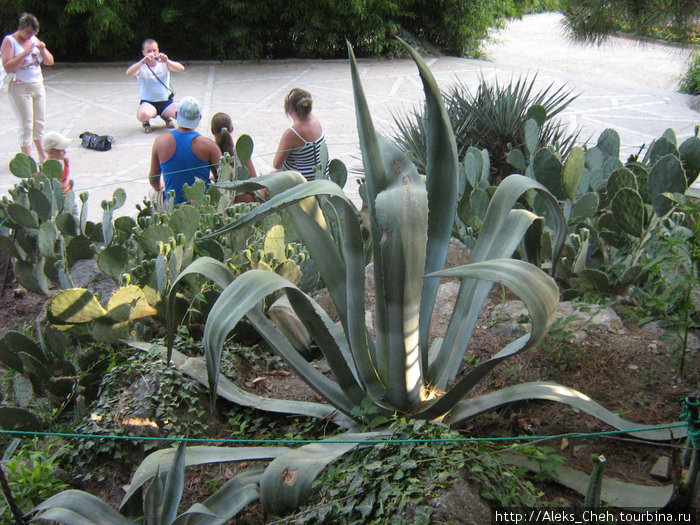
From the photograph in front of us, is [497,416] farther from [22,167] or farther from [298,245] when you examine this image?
[22,167]

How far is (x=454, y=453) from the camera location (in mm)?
→ 1840

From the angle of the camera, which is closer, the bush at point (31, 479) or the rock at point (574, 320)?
the bush at point (31, 479)

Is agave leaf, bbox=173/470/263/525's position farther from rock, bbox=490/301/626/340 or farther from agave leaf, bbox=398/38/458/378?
rock, bbox=490/301/626/340

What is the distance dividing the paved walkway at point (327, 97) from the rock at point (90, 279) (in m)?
2.11

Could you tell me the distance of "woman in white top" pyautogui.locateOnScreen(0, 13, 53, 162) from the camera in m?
6.46

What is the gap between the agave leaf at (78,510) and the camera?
6.06 feet

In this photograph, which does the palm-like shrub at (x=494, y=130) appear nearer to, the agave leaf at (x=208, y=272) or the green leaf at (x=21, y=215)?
the green leaf at (x=21, y=215)

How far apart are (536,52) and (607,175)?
9.55 meters

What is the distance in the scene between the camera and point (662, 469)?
6.48ft

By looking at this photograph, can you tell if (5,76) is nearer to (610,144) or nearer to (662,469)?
(610,144)

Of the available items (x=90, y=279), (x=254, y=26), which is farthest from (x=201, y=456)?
(x=254, y=26)

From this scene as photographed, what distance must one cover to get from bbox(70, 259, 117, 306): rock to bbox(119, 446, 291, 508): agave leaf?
1.56m

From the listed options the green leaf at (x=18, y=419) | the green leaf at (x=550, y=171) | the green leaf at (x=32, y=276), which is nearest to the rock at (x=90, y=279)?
the green leaf at (x=32, y=276)

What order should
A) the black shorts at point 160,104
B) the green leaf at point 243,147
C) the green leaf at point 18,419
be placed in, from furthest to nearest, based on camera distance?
the black shorts at point 160,104, the green leaf at point 243,147, the green leaf at point 18,419
